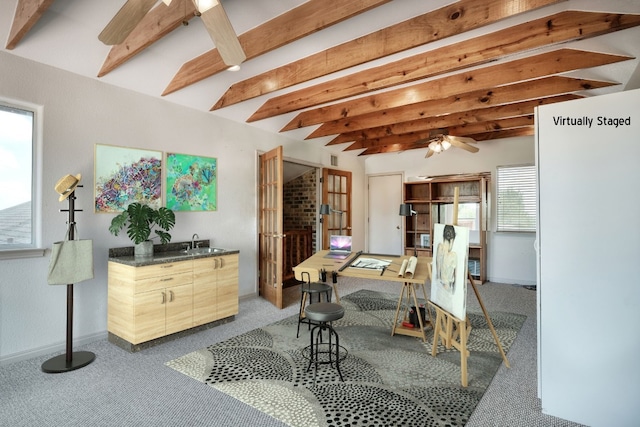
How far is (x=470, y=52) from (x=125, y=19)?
107 inches

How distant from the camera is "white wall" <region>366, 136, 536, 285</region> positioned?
19.7ft

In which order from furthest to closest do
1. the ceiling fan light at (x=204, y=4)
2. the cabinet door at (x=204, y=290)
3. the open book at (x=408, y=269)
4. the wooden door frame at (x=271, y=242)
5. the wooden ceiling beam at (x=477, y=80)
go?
the wooden door frame at (x=271, y=242)
the cabinet door at (x=204, y=290)
the wooden ceiling beam at (x=477, y=80)
the open book at (x=408, y=269)
the ceiling fan light at (x=204, y=4)

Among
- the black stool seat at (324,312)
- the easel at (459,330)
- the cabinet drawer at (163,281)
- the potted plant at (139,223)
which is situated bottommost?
the easel at (459,330)

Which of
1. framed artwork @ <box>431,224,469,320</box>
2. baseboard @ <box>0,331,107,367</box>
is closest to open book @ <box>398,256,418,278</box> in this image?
framed artwork @ <box>431,224,469,320</box>

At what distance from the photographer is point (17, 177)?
116 inches

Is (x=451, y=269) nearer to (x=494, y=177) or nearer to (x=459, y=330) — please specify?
(x=459, y=330)

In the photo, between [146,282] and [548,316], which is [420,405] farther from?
[146,282]

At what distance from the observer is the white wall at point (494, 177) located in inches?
236

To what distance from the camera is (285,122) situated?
538cm

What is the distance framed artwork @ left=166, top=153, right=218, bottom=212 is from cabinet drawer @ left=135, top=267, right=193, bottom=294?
0.99 metres

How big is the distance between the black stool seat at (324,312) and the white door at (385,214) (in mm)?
4820

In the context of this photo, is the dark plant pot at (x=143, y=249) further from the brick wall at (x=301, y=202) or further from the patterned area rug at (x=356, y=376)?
the brick wall at (x=301, y=202)

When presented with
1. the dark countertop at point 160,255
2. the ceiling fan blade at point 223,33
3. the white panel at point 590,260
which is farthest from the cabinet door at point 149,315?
the white panel at point 590,260

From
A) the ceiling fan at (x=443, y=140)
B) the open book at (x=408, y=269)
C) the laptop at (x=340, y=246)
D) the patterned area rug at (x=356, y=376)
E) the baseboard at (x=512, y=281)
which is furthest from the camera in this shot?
the baseboard at (x=512, y=281)
